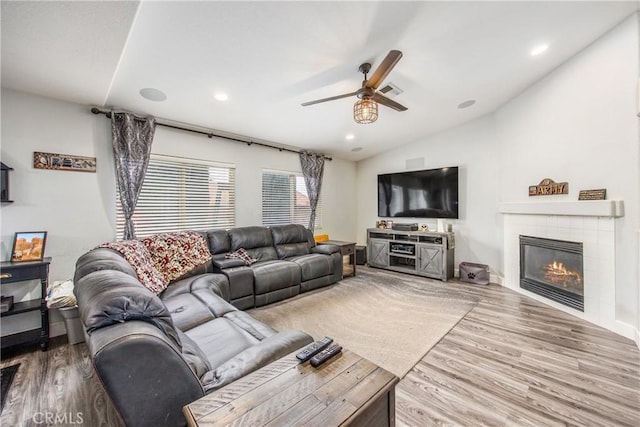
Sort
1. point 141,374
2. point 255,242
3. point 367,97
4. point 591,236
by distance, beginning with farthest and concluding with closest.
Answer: point 255,242 → point 591,236 → point 367,97 → point 141,374

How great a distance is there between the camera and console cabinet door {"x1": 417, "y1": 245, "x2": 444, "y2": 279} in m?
4.48

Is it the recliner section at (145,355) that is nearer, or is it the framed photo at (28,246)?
the recliner section at (145,355)

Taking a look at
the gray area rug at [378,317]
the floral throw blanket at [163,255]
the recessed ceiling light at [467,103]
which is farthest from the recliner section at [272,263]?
the recessed ceiling light at [467,103]

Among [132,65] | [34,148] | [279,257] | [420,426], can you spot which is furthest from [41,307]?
[420,426]

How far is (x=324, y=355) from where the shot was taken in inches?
44.7

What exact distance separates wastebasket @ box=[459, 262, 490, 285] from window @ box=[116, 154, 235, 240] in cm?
409

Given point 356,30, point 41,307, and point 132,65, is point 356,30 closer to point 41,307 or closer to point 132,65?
point 132,65

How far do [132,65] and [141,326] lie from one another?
Answer: 2.49 m

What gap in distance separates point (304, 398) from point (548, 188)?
4055 mm

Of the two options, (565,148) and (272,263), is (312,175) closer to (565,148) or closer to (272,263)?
(272,263)

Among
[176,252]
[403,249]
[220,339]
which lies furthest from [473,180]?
[176,252]

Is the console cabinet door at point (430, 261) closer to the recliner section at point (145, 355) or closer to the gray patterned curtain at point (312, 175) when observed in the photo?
the gray patterned curtain at point (312, 175)

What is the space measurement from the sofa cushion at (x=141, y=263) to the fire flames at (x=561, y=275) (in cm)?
466

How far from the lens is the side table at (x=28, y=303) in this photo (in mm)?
2186
